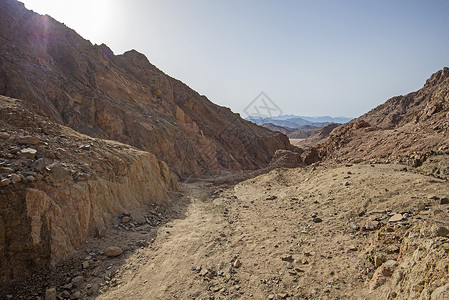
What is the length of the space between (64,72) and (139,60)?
1356 cm

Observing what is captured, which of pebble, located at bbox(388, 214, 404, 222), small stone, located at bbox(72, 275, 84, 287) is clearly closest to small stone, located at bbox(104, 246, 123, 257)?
small stone, located at bbox(72, 275, 84, 287)

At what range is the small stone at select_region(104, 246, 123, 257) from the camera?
5020mm

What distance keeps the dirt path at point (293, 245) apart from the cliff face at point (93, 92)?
9681 mm

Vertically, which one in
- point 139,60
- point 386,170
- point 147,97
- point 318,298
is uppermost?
point 139,60

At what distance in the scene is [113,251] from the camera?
16.6 ft

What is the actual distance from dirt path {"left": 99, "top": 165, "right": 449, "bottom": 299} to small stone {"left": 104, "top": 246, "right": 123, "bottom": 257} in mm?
328

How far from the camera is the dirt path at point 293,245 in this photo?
149 inches

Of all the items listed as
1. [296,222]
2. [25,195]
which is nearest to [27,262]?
[25,195]

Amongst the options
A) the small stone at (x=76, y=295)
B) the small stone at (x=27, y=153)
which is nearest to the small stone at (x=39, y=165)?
the small stone at (x=27, y=153)

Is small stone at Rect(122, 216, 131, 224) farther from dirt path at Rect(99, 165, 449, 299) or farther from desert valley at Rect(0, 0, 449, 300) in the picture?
dirt path at Rect(99, 165, 449, 299)

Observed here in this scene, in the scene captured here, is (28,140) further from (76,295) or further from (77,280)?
(76,295)

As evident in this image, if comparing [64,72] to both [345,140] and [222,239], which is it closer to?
[222,239]

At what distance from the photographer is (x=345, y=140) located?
13719 mm

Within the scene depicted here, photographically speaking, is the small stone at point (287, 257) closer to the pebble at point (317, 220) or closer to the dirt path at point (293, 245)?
the dirt path at point (293, 245)
